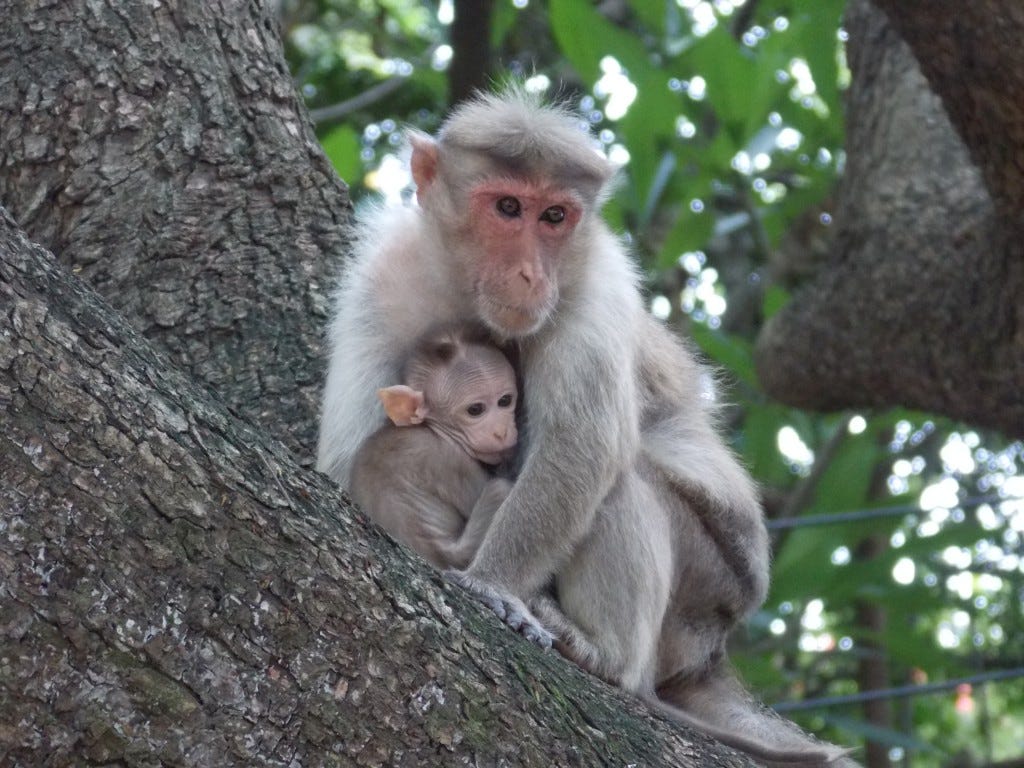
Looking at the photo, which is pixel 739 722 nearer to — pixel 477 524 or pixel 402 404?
pixel 477 524

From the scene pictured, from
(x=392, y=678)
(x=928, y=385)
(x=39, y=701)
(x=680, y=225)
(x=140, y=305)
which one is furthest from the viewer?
(x=680, y=225)

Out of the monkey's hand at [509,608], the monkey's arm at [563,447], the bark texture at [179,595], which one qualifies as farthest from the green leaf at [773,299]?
the bark texture at [179,595]

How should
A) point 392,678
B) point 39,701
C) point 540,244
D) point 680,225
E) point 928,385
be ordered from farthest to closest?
point 680,225 → point 928,385 → point 540,244 → point 392,678 → point 39,701

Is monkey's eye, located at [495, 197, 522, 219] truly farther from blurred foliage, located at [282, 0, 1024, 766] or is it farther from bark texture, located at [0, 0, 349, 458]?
blurred foliage, located at [282, 0, 1024, 766]

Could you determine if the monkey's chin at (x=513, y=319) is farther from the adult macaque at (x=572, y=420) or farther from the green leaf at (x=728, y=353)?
the green leaf at (x=728, y=353)

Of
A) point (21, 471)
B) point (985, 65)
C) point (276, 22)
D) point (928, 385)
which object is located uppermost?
point (21, 471)

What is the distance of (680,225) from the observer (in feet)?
23.2

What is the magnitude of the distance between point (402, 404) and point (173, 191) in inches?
48.8

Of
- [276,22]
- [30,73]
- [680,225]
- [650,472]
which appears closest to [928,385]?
[680,225]

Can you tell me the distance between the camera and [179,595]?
7.55 feet

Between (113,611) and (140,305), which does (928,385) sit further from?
(113,611)

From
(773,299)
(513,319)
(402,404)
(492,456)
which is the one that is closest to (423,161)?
(513,319)

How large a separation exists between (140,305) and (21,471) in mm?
2264

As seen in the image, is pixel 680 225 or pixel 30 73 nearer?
pixel 30 73
